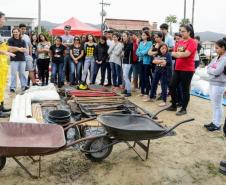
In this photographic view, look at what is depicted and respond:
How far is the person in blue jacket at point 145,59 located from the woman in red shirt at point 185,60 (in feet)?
4.84

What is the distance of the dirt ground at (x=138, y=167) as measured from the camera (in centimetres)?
373

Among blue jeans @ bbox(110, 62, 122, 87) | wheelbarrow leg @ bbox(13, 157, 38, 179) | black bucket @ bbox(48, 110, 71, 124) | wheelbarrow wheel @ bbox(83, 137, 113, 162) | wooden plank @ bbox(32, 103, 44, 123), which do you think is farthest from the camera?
blue jeans @ bbox(110, 62, 122, 87)

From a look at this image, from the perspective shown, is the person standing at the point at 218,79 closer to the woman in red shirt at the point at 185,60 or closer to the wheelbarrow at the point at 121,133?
the woman in red shirt at the point at 185,60

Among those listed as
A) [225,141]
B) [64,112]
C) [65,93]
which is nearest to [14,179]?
[64,112]

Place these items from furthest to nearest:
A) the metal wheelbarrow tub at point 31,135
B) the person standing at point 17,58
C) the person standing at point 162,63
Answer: the person standing at point 17,58 < the person standing at point 162,63 < the metal wheelbarrow tub at point 31,135

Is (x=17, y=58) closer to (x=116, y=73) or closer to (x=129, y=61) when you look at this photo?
(x=116, y=73)

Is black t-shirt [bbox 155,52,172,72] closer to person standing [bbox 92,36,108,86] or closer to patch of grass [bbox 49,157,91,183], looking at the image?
person standing [bbox 92,36,108,86]

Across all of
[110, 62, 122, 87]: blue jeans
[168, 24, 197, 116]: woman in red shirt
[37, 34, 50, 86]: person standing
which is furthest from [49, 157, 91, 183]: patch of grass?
[37, 34, 50, 86]: person standing

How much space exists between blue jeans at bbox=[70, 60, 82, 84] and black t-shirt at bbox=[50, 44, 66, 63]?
1.46 feet

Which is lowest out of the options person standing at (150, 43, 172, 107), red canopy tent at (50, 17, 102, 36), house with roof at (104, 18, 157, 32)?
person standing at (150, 43, 172, 107)

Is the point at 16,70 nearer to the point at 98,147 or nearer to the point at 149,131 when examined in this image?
the point at 98,147

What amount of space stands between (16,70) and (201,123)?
15.6ft

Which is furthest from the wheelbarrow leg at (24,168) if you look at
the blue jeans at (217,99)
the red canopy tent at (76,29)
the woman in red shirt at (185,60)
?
the red canopy tent at (76,29)

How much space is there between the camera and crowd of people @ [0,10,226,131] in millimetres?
6059
